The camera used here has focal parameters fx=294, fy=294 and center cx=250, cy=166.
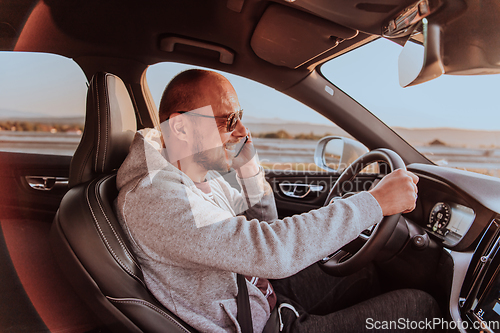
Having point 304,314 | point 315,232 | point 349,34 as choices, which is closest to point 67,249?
point 315,232

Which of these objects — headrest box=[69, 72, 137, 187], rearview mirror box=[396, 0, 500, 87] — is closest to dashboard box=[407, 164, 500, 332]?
rearview mirror box=[396, 0, 500, 87]

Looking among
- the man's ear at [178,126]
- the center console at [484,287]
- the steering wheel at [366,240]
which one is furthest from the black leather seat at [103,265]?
the center console at [484,287]

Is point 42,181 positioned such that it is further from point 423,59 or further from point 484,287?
point 484,287

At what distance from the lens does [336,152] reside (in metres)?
2.32

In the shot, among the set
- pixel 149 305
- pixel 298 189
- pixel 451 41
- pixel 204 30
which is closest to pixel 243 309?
pixel 149 305

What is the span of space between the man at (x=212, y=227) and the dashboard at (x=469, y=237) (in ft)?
0.54

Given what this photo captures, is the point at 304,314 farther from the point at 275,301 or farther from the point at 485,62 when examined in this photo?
the point at 485,62

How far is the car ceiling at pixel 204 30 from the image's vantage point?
1475 mm

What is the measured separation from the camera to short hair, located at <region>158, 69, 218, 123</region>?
1.14 metres

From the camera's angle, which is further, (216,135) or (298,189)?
(298,189)

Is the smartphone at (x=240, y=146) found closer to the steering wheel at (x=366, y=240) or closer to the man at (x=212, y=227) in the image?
the man at (x=212, y=227)

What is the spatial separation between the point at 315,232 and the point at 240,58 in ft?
4.87

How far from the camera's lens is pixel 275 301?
1214mm

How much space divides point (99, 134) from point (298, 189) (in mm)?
1654
